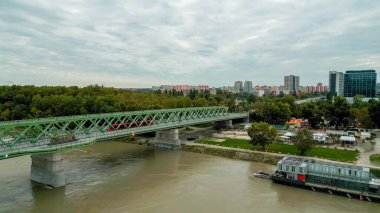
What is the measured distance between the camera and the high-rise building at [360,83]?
5856 inches

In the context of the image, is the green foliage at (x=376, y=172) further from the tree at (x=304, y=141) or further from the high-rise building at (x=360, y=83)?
the high-rise building at (x=360, y=83)

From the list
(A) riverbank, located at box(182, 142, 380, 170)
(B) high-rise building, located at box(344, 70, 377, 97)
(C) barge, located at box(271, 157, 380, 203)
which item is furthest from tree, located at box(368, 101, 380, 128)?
(B) high-rise building, located at box(344, 70, 377, 97)

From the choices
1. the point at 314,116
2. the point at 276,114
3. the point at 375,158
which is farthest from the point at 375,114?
the point at 375,158

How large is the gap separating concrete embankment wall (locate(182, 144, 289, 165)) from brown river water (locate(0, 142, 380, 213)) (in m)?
1.54

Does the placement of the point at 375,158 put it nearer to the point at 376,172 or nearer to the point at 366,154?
the point at 366,154

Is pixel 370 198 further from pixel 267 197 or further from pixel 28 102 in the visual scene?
pixel 28 102

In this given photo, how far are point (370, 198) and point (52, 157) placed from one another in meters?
27.9

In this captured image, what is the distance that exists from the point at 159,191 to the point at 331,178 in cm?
1586

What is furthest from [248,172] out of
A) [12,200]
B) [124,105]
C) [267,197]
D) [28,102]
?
[28,102]

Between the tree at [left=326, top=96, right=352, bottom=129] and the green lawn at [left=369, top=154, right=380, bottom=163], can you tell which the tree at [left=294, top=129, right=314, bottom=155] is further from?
the tree at [left=326, top=96, right=352, bottom=129]

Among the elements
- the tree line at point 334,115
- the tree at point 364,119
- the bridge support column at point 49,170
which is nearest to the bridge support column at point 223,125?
the tree line at point 334,115

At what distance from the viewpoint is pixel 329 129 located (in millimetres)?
56469

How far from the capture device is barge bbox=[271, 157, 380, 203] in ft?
81.1

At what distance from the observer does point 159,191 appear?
25.7m
